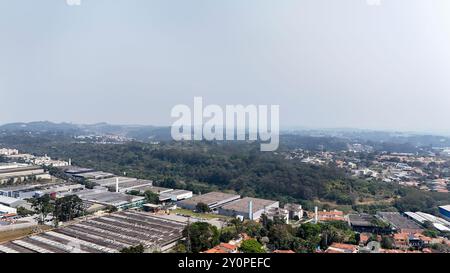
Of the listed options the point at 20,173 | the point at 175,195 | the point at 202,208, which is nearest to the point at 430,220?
the point at 202,208

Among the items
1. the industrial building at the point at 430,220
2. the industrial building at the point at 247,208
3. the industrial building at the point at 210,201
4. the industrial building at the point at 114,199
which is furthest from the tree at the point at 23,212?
the industrial building at the point at 430,220

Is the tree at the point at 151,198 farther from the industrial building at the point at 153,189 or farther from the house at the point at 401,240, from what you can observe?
the house at the point at 401,240

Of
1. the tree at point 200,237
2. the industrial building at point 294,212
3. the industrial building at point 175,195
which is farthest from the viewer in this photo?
the industrial building at point 175,195

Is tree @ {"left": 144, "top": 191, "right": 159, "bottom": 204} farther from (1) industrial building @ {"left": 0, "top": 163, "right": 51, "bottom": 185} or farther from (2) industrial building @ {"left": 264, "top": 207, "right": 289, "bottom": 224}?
(1) industrial building @ {"left": 0, "top": 163, "right": 51, "bottom": 185}

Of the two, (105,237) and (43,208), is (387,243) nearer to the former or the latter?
(105,237)

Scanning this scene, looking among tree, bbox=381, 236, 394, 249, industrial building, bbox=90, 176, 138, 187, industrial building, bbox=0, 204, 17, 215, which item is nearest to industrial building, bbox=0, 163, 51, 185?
industrial building, bbox=90, 176, 138, 187
